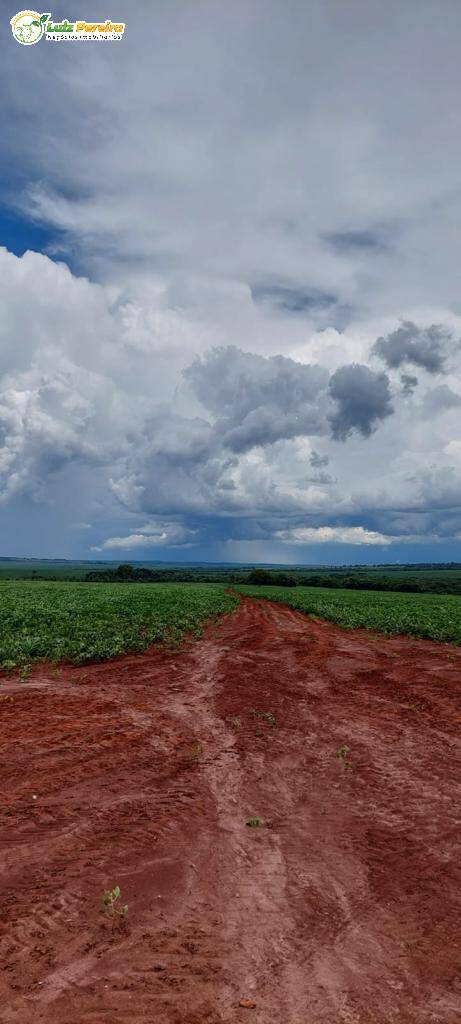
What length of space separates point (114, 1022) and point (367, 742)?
25.0 feet

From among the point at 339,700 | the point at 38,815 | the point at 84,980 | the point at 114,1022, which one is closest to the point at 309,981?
the point at 114,1022

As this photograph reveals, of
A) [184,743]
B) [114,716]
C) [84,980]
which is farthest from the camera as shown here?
[114,716]

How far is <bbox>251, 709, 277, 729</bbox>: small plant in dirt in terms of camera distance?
12.2 metres

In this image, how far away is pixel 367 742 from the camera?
430 inches

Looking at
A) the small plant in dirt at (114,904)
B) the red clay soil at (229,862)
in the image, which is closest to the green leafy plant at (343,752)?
the red clay soil at (229,862)

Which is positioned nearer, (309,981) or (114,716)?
(309,981)

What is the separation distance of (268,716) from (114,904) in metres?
7.37

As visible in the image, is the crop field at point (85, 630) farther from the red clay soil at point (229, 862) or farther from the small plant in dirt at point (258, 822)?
the small plant in dirt at point (258, 822)

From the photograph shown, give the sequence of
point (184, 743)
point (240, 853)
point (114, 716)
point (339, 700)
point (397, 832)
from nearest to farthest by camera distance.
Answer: point (240, 853), point (397, 832), point (184, 743), point (114, 716), point (339, 700)

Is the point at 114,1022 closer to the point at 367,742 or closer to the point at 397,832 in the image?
the point at 397,832

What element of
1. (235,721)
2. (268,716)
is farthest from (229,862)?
(268,716)

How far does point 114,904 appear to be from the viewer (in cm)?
559

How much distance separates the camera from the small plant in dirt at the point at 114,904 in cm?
547

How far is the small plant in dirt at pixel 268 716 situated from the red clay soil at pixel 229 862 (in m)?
0.06
